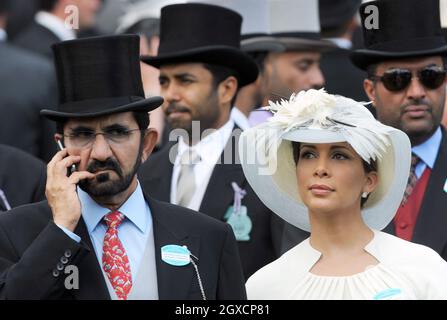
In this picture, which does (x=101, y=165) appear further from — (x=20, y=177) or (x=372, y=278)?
(x=20, y=177)

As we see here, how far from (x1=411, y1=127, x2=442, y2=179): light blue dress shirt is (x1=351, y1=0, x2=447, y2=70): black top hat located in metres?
0.50

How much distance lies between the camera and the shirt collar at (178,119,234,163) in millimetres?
8769

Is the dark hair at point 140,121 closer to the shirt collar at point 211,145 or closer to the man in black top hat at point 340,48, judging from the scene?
the shirt collar at point 211,145

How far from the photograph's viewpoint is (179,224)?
22.1 feet

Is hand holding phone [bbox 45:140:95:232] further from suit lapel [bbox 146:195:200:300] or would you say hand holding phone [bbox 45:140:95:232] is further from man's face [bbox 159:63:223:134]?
man's face [bbox 159:63:223:134]

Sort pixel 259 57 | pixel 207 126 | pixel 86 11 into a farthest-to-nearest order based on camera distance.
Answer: pixel 86 11 → pixel 259 57 → pixel 207 126

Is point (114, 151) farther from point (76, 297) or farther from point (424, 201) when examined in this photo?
point (424, 201)

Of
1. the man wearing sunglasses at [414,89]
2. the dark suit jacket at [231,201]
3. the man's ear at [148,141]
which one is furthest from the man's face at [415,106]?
the man's ear at [148,141]

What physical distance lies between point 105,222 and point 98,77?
67cm

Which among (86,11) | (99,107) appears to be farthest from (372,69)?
(86,11)

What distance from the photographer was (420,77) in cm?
816

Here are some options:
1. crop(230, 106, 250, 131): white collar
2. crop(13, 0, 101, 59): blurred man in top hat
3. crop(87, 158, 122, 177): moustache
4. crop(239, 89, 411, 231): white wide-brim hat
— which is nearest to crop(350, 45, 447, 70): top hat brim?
crop(230, 106, 250, 131): white collar

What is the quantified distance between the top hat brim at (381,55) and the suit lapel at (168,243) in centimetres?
197
